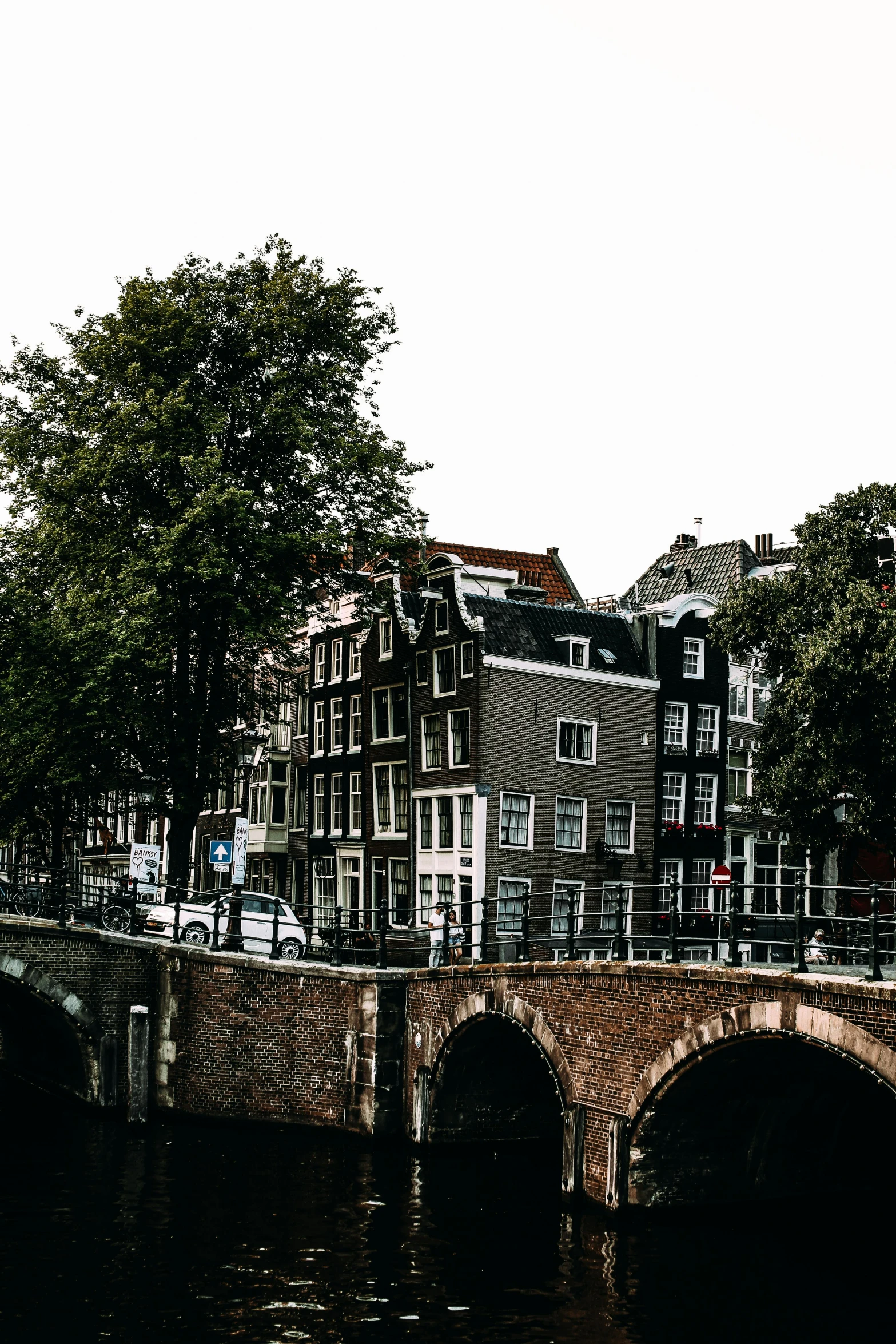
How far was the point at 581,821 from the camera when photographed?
140ft

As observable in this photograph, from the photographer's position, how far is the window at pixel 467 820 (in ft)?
135

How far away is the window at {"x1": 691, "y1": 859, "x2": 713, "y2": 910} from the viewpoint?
146 ft

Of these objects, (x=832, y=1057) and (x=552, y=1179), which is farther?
(x=552, y=1179)

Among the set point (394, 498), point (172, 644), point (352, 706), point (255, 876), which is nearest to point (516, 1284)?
point (172, 644)

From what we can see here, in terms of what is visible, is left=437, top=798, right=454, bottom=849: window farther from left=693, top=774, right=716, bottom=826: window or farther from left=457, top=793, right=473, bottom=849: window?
left=693, top=774, right=716, bottom=826: window

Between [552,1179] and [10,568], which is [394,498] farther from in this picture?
[552,1179]

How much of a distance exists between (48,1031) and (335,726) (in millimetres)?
19110

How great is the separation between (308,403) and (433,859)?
13619 millimetres

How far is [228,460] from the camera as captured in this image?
3584 centimetres

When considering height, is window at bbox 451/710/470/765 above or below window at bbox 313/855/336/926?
above

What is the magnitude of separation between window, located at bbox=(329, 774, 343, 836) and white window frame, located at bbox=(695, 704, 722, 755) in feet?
38.2

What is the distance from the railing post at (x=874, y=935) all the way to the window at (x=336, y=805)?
→ 31.9 meters

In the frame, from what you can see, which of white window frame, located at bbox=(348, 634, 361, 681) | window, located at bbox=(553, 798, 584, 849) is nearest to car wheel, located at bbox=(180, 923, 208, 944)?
window, located at bbox=(553, 798, 584, 849)

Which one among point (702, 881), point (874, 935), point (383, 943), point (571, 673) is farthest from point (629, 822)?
point (874, 935)
